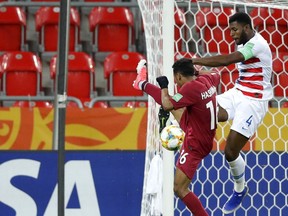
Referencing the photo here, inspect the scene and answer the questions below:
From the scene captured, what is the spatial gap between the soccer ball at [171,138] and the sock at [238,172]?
0.57 meters

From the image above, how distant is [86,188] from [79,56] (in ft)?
5.74

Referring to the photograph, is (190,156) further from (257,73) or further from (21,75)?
(21,75)

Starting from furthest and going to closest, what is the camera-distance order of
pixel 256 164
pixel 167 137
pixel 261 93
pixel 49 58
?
pixel 49 58 < pixel 256 164 < pixel 261 93 < pixel 167 137

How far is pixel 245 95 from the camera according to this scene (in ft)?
22.4

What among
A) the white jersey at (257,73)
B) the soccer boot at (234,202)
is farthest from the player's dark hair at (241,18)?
the soccer boot at (234,202)

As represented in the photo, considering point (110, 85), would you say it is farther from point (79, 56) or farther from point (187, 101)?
point (187, 101)

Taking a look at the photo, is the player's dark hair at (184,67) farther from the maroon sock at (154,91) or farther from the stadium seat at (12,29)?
the stadium seat at (12,29)

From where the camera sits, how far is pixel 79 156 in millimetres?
7449

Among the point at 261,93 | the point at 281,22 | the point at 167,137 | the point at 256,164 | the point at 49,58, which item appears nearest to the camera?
Result: the point at 167,137

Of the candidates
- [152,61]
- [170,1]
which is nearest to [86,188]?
[152,61]

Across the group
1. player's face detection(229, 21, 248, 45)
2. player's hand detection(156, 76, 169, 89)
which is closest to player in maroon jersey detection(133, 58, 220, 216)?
player's hand detection(156, 76, 169, 89)

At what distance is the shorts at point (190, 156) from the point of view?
6.66 metres

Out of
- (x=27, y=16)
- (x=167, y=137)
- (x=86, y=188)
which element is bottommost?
(x=86, y=188)

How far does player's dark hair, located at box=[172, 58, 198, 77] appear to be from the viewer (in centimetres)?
643
